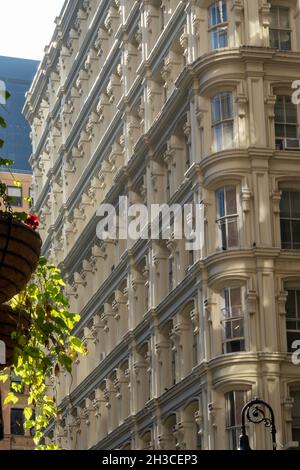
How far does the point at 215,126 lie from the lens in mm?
42969

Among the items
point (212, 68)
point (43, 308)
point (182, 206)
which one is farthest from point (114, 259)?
point (43, 308)

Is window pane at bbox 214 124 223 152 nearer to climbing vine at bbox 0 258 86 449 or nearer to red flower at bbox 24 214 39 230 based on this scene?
A: climbing vine at bbox 0 258 86 449

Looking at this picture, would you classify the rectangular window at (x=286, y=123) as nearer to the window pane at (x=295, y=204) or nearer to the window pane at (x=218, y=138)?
the window pane at (x=295, y=204)

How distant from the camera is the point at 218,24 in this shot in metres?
44.0

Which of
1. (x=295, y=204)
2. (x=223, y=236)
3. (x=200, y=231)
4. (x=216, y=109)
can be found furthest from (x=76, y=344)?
(x=216, y=109)

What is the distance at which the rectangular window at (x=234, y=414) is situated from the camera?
3839cm

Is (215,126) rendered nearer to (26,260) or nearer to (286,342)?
(286,342)

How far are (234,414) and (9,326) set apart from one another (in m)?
32.0

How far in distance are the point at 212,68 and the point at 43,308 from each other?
34992 millimetres

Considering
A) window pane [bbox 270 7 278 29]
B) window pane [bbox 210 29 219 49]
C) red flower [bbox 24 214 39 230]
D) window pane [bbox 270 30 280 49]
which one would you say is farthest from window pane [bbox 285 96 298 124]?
red flower [bbox 24 214 39 230]

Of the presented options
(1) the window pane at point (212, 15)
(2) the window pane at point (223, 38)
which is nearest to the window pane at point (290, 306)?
(2) the window pane at point (223, 38)

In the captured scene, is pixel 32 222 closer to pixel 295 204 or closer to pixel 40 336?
pixel 40 336

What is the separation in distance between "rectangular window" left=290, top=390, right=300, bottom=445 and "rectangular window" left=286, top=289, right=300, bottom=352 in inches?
56.6

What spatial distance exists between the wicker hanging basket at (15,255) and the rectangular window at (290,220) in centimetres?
3439
